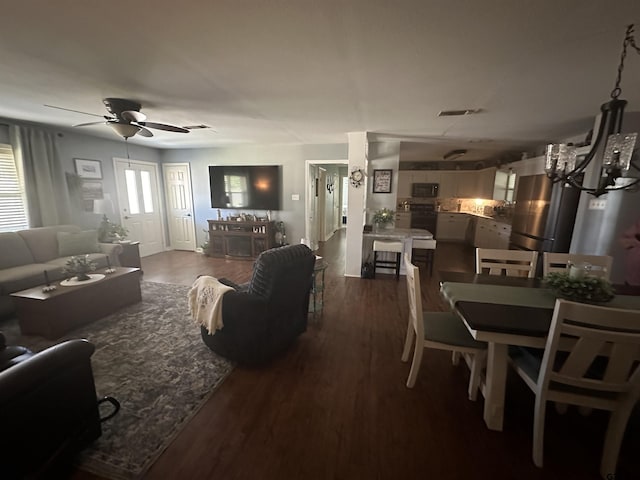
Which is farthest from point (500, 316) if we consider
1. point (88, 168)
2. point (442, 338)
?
point (88, 168)

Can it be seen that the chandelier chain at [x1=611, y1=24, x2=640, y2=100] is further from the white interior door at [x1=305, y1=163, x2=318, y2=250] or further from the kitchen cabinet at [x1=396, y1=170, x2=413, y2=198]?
the kitchen cabinet at [x1=396, y1=170, x2=413, y2=198]

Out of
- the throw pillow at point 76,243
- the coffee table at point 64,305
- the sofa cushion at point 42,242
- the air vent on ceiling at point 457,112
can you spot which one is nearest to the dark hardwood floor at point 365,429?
the coffee table at point 64,305

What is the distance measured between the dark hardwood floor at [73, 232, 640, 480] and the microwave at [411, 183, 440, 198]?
6.22 meters

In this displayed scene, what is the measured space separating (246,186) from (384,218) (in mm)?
3168

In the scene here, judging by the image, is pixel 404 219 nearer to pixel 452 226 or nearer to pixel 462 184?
pixel 452 226

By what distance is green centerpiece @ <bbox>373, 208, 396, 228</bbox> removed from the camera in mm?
4785

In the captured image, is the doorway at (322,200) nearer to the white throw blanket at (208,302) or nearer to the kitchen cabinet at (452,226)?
the white throw blanket at (208,302)

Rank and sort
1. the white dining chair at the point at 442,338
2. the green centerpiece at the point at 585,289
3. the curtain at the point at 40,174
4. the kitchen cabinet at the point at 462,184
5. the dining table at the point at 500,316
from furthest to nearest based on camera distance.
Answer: the kitchen cabinet at the point at 462,184 < the curtain at the point at 40,174 < the white dining chair at the point at 442,338 < the green centerpiece at the point at 585,289 < the dining table at the point at 500,316

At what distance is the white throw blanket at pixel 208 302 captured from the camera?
2.12m

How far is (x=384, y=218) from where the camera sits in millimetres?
4785

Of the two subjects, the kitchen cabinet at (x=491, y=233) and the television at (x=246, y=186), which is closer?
the kitchen cabinet at (x=491, y=233)

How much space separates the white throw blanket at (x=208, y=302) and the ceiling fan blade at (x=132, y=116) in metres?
1.88

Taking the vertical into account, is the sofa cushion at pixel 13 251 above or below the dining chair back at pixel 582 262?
below

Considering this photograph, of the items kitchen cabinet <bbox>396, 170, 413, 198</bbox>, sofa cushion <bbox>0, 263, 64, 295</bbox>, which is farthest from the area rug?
kitchen cabinet <bbox>396, 170, 413, 198</bbox>
